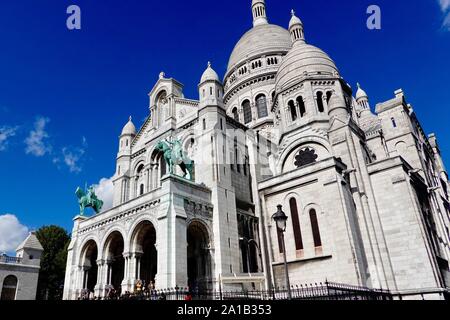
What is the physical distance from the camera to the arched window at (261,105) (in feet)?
145

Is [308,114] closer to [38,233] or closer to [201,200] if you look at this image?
[201,200]

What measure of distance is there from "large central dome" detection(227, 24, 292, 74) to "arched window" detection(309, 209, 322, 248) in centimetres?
3041

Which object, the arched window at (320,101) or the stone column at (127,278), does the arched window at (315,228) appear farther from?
the stone column at (127,278)

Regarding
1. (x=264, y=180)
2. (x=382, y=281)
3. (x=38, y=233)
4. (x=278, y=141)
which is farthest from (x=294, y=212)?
(x=38, y=233)

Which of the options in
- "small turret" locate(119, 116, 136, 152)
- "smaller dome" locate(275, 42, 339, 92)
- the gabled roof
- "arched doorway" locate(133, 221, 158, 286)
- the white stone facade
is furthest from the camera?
"small turret" locate(119, 116, 136, 152)

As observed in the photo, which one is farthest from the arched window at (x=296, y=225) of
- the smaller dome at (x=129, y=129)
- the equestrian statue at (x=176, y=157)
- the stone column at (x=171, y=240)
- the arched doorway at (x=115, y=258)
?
the smaller dome at (x=129, y=129)

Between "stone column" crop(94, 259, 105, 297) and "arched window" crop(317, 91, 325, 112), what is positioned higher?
"arched window" crop(317, 91, 325, 112)

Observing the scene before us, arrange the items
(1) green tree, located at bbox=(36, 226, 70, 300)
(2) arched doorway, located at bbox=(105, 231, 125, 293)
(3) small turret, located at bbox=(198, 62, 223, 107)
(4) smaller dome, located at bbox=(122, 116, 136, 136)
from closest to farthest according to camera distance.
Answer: (2) arched doorway, located at bbox=(105, 231, 125, 293) < (3) small turret, located at bbox=(198, 62, 223, 107) < (4) smaller dome, located at bbox=(122, 116, 136, 136) < (1) green tree, located at bbox=(36, 226, 70, 300)

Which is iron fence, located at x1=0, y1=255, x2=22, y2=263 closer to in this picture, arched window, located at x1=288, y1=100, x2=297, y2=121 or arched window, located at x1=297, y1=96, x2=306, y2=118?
arched window, located at x1=288, y1=100, x2=297, y2=121

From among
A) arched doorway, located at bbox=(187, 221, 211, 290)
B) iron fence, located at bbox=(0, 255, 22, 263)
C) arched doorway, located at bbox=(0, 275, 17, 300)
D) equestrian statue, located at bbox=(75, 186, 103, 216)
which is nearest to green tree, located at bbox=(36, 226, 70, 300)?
iron fence, located at bbox=(0, 255, 22, 263)

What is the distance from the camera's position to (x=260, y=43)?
51188 mm

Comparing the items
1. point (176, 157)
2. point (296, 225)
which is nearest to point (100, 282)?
point (176, 157)

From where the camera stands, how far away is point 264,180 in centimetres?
2953

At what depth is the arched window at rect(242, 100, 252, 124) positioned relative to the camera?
45263 mm
